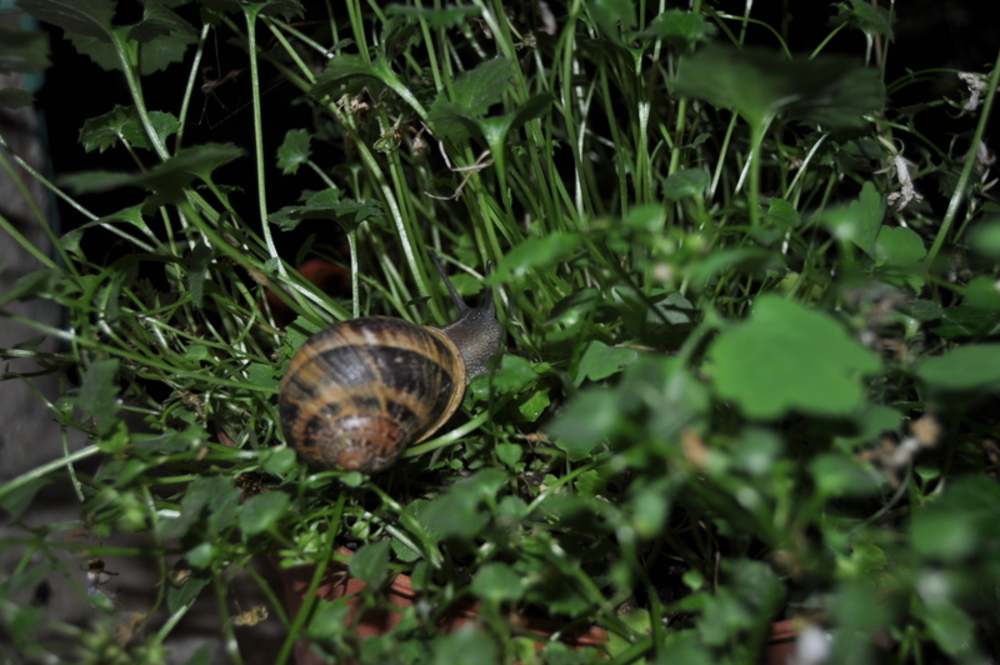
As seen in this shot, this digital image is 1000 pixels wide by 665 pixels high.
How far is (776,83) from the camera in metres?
0.50

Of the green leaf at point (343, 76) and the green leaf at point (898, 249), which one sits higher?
the green leaf at point (343, 76)

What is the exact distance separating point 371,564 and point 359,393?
19cm

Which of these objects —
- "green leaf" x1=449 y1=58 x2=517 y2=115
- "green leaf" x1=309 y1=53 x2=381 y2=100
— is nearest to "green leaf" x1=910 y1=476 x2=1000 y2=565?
"green leaf" x1=449 y1=58 x2=517 y2=115

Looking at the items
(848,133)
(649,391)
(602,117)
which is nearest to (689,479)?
(649,391)

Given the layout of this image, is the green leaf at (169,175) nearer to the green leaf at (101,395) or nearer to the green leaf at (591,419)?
the green leaf at (101,395)

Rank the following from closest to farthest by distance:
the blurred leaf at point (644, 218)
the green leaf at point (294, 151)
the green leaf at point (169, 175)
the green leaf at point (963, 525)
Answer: the green leaf at point (963, 525), the blurred leaf at point (644, 218), the green leaf at point (169, 175), the green leaf at point (294, 151)

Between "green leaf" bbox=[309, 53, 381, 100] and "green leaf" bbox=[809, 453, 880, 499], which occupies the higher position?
"green leaf" bbox=[309, 53, 381, 100]

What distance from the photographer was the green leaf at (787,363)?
0.36 metres

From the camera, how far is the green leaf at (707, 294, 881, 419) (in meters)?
0.36

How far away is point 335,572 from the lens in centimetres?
75

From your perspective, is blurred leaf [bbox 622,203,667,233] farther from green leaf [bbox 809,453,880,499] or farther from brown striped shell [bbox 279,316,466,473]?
brown striped shell [bbox 279,316,466,473]

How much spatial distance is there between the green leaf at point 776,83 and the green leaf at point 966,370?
0.66 ft

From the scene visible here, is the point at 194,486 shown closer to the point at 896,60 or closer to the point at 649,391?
the point at 649,391

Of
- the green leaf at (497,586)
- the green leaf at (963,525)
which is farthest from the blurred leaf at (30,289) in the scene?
the green leaf at (963,525)
